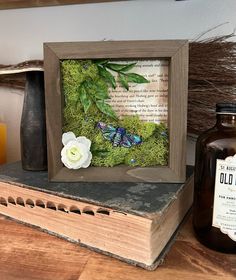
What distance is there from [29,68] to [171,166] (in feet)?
1.10

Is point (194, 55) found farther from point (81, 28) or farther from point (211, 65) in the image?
point (81, 28)

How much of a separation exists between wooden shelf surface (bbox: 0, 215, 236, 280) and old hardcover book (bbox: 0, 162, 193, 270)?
0.6 inches

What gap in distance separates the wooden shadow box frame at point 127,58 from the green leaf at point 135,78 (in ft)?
0.10

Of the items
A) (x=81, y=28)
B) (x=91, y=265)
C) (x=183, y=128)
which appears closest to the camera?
(x=91, y=265)

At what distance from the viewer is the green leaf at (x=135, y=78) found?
0.55 meters

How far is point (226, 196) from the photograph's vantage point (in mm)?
456

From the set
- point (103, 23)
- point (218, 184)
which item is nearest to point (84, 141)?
point (218, 184)

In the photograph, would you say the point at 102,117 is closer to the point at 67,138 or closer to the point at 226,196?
the point at 67,138

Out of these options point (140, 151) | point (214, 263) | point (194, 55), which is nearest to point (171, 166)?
point (140, 151)

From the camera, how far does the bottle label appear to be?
452mm

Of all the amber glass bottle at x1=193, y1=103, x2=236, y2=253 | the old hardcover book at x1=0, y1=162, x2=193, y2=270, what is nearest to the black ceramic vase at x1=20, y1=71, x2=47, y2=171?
the old hardcover book at x1=0, y1=162, x2=193, y2=270

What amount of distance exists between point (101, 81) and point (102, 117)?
0.22 ft

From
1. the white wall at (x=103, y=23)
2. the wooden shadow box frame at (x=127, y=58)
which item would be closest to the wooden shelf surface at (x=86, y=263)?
the wooden shadow box frame at (x=127, y=58)

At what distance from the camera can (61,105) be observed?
0.56 m
